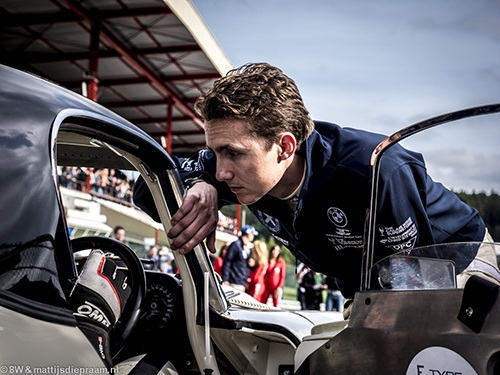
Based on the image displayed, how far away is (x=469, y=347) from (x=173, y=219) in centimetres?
112

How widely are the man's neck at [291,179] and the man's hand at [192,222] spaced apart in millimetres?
429

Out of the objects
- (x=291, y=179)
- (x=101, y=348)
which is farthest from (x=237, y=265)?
(x=101, y=348)

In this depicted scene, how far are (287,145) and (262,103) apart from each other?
0.76ft

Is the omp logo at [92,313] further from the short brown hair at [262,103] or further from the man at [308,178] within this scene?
the short brown hair at [262,103]

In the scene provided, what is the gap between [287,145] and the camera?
2088mm

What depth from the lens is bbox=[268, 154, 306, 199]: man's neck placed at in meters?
2.24

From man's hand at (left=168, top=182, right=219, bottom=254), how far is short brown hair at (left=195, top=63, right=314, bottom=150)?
1.16 feet

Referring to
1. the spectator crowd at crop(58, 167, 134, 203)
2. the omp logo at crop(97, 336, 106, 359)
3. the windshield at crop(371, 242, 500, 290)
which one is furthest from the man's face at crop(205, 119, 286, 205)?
the omp logo at crop(97, 336, 106, 359)

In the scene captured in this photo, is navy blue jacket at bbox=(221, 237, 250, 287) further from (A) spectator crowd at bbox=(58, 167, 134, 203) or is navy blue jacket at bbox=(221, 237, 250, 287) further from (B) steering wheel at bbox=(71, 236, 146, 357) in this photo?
(B) steering wheel at bbox=(71, 236, 146, 357)

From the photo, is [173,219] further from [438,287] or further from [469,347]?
[469,347]

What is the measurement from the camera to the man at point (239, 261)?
28.0 ft

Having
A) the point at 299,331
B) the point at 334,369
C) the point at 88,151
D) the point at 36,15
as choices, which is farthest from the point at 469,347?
the point at 36,15

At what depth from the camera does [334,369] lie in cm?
143

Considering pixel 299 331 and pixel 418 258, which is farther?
pixel 299 331
